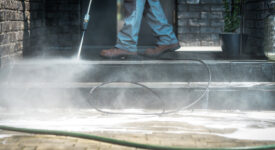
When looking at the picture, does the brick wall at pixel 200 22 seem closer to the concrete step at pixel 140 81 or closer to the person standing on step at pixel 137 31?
the person standing on step at pixel 137 31

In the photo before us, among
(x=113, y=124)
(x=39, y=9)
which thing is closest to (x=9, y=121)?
(x=113, y=124)

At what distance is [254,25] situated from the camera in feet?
20.8

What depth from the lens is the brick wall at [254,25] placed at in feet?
19.3

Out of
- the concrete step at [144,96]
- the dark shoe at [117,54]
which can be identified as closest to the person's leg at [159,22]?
the dark shoe at [117,54]

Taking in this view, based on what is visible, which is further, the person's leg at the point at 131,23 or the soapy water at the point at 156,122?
the person's leg at the point at 131,23

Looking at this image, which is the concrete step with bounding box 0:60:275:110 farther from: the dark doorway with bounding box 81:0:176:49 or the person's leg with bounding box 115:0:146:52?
the dark doorway with bounding box 81:0:176:49

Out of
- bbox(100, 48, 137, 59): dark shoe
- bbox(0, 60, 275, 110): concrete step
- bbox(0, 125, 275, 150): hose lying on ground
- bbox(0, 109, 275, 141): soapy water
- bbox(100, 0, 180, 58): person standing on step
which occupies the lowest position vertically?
bbox(0, 109, 275, 141): soapy water

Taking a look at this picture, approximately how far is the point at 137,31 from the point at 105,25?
3.06 meters

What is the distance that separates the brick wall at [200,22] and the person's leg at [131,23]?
114 inches

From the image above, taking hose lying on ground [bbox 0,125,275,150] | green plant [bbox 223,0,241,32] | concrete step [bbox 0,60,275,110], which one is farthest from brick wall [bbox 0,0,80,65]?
green plant [bbox 223,0,241,32]

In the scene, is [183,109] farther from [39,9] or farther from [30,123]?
[39,9]

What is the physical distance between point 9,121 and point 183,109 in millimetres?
1748

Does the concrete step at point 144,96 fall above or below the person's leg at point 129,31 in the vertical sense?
below

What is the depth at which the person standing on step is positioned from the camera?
5.45 m
